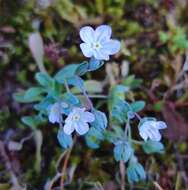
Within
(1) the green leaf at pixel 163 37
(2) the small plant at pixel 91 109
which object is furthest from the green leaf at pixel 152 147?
(1) the green leaf at pixel 163 37

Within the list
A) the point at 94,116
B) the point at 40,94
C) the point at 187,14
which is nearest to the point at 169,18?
the point at 187,14

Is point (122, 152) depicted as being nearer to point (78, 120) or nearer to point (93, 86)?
point (78, 120)

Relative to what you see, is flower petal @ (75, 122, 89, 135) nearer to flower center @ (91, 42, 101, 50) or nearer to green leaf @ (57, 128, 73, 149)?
green leaf @ (57, 128, 73, 149)


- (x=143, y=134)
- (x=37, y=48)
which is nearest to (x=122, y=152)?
(x=143, y=134)

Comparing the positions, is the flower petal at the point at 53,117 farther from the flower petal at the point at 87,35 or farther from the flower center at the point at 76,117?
the flower petal at the point at 87,35

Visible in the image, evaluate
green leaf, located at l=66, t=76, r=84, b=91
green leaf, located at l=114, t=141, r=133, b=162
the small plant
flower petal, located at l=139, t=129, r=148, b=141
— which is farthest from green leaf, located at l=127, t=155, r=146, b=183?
green leaf, located at l=66, t=76, r=84, b=91
